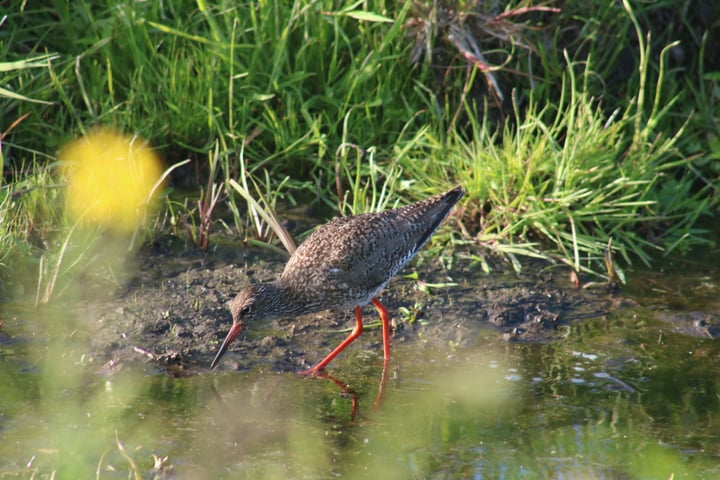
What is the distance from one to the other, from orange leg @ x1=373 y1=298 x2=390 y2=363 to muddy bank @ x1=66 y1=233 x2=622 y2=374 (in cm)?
13

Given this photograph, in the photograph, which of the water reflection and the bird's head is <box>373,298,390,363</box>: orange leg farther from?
the bird's head

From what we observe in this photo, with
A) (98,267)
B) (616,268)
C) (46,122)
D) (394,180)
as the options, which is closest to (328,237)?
(394,180)

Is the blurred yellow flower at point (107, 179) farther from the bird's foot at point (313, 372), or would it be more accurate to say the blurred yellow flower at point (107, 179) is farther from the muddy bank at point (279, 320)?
the bird's foot at point (313, 372)

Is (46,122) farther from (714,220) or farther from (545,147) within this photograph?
(714,220)

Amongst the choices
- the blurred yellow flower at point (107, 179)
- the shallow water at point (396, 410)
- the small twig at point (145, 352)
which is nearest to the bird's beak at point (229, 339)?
the shallow water at point (396, 410)

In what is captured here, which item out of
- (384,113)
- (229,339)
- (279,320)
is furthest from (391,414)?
(384,113)

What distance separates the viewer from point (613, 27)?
749 cm

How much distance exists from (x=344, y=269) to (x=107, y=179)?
183 centimetres

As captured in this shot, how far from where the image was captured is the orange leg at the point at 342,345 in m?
5.23

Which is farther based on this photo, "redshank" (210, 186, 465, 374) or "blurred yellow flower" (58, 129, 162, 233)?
"blurred yellow flower" (58, 129, 162, 233)

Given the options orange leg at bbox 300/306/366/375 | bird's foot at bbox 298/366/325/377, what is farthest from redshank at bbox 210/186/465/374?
bird's foot at bbox 298/366/325/377

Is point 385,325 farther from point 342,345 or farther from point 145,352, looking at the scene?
point 145,352

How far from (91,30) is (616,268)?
4050 millimetres

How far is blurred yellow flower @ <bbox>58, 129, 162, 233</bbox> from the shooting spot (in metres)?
6.18
